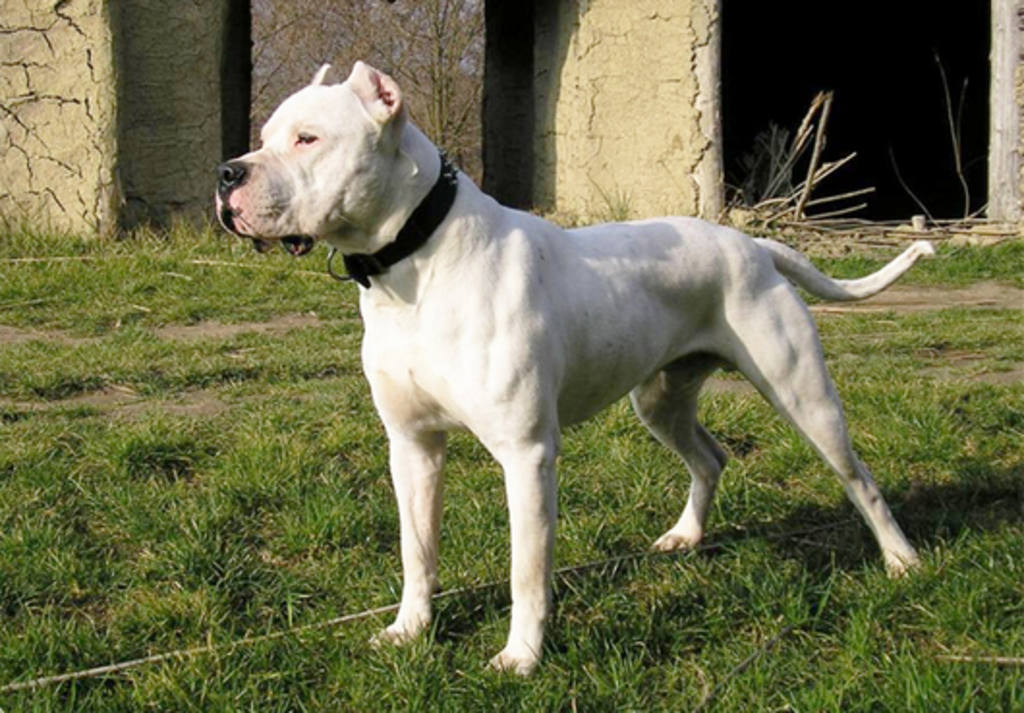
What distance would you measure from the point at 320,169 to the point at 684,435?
163 centimetres

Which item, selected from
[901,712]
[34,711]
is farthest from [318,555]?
[901,712]

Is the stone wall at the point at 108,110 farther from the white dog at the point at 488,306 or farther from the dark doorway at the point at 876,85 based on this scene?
the dark doorway at the point at 876,85

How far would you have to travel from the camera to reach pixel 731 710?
2738 mm

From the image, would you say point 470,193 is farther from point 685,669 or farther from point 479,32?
point 479,32

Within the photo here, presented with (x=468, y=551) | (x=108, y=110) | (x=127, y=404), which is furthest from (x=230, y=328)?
(x=468, y=551)

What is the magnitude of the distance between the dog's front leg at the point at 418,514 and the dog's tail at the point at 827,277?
4.03 ft

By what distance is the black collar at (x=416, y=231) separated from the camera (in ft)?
9.55

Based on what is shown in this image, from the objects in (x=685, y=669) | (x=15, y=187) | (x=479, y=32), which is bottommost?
(x=685, y=669)

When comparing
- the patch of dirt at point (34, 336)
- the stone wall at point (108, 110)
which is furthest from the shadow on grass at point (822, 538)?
the stone wall at point (108, 110)

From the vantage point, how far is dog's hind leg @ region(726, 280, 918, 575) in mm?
3463

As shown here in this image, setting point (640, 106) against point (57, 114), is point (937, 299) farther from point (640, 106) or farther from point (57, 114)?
point (57, 114)

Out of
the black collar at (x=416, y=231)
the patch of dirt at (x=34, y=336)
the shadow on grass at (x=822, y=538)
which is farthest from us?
the patch of dirt at (x=34, y=336)

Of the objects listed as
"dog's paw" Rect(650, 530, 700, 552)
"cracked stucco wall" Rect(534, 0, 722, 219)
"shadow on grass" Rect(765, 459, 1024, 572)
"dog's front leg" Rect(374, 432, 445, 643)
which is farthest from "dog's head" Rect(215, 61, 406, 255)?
"cracked stucco wall" Rect(534, 0, 722, 219)

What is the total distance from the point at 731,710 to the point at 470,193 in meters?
1.39
